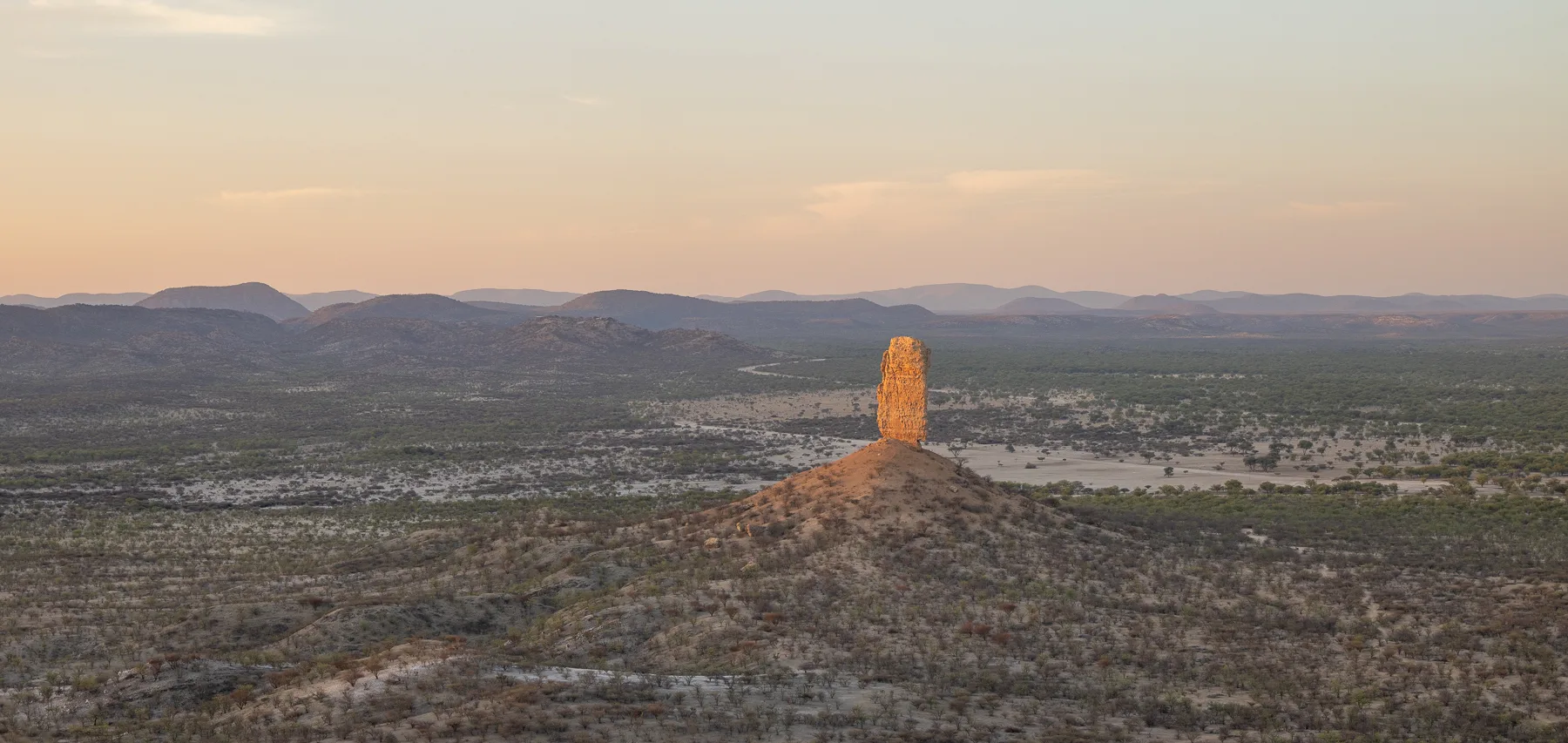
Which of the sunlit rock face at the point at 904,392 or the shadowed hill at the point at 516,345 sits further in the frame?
the shadowed hill at the point at 516,345

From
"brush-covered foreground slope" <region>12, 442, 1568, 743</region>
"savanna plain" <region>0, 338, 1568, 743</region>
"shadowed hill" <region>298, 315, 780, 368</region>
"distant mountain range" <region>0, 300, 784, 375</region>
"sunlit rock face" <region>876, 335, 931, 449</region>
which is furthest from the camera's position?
"shadowed hill" <region>298, 315, 780, 368</region>

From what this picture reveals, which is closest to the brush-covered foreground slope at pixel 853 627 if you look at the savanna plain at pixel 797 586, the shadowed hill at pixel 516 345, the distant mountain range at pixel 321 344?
the savanna plain at pixel 797 586

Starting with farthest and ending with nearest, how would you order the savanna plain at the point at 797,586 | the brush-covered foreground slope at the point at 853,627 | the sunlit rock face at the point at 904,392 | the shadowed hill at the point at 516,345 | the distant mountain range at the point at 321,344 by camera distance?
the shadowed hill at the point at 516,345 → the distant mountain range at the point at 321,344 → the sunlit rock face at the point at 904,392 → the savanna plain at the point at 797,586 → the brush-covered foreground slope at the point at 853,627

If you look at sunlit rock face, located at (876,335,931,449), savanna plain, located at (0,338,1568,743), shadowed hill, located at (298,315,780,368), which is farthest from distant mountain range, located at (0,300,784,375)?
sunlit rock face, located at (876,335,931,449)

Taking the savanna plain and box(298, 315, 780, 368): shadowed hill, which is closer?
the savanna plain

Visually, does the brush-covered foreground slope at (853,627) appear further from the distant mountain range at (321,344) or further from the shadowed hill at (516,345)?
the shadowed hill at (516,345)

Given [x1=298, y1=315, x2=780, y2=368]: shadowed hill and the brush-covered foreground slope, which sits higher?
[x1=298, y1=315, x2=780, y2=368]: shadowed hill

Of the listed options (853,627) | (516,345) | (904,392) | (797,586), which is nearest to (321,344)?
(516,345)

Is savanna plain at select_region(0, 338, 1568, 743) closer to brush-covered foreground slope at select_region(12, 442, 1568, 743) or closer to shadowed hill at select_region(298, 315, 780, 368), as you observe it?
brush-covered foreground slope at select_region(12, 442, 1568, 743)
